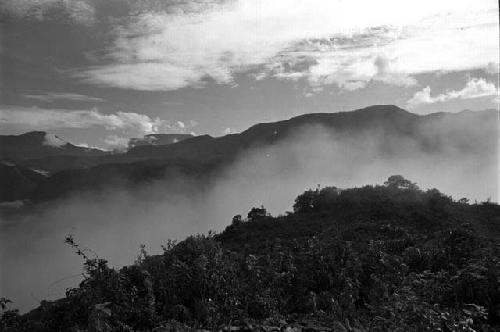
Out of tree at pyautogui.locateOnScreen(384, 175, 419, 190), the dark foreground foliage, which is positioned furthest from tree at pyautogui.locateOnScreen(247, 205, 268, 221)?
the dark foreground foliage

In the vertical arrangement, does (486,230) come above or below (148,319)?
below

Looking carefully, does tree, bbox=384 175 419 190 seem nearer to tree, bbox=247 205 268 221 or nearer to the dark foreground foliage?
tree, bbox=247 205 268 221

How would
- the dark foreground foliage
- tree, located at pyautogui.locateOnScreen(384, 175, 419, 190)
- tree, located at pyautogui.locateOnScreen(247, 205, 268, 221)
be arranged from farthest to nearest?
tree, located at pyautogui.locateOnScreen(247, 205, 268, 221)
tree, located at pyautogui.locateOnScreen(384, 175, 419, 190)
the dark foreground foliage

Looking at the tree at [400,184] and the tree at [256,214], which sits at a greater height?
the tree at [400,184]

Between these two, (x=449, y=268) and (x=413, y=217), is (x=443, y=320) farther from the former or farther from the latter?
(x=413, y=217)

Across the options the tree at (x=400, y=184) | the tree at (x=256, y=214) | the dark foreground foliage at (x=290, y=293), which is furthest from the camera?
the tree at (x=256, y=214)

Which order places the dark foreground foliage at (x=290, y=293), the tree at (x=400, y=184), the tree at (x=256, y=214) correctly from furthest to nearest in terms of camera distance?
1. the tree at (x=256, y=214)
2. the tree at (x=400, y=184)
3. the dark foreground foliage at (x=290, y=293)

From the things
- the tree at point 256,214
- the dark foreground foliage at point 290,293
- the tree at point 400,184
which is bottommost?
the tree at point 256,214

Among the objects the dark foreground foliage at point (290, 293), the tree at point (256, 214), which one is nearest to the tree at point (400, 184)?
the tree at point (256, 214)

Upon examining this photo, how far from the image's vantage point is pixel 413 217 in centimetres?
3156

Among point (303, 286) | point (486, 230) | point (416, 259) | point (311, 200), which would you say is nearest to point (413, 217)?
point (486, 230)

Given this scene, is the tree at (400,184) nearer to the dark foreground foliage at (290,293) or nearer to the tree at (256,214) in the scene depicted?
the tree at (256,214)

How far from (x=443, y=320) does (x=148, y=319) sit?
18.2 feet

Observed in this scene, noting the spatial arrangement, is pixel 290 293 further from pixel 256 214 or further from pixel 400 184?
pixel 400 184
